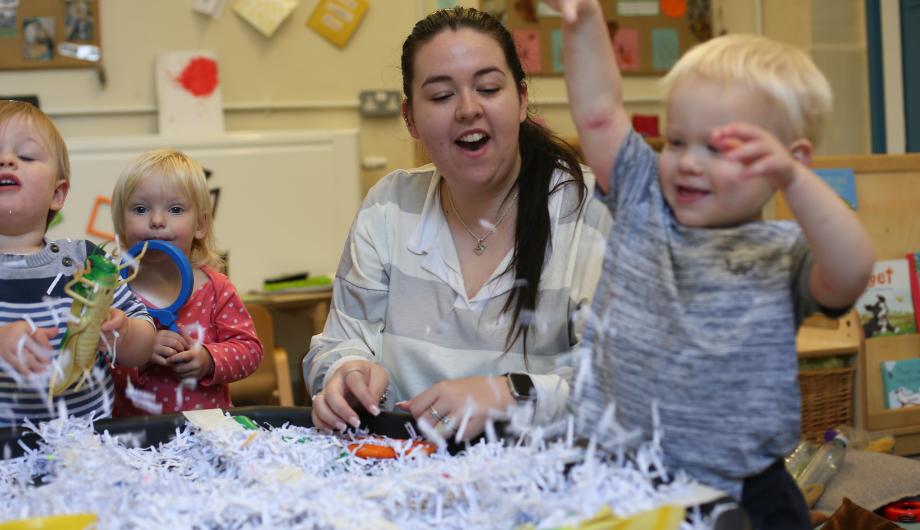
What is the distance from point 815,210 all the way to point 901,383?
2.04 meters

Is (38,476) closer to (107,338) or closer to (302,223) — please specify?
(107,338)

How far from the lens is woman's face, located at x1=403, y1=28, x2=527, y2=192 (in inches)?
55.1

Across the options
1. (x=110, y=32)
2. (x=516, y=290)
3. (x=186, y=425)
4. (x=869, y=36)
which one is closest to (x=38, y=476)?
(x=186, y=425)

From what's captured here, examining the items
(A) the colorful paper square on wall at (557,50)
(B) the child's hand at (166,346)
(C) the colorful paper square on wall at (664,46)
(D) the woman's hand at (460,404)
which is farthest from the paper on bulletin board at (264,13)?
(D) the woman's hand at (460,404)

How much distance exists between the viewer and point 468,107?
1.39 metres

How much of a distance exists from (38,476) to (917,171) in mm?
2411

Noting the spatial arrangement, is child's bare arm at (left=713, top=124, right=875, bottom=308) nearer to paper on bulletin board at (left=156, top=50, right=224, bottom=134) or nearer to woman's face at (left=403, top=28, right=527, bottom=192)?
woman's face at (left=403, top=28, right=527, bottom=192)

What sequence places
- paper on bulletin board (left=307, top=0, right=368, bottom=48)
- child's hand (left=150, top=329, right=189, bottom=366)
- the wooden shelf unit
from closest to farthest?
child's hand (left=150, top=329, right=189, bottom=366) → the wooden shelf unit → paper on bulletin board (left=307, top=0, right=368, bottom=48)

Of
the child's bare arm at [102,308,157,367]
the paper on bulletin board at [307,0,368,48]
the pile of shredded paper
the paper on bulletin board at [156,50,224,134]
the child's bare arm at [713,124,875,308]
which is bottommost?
the pile of shredded paper

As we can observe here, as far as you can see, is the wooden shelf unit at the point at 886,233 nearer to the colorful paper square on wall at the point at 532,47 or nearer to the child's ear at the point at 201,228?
the child's ear at the point at 201,228

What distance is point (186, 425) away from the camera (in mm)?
1209

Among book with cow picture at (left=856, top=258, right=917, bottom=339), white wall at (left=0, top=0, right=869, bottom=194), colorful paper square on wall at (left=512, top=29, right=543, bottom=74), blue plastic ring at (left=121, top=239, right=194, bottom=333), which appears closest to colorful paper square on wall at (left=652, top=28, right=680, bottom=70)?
white wall at (left=0, top=0, right=869, bottom=194)

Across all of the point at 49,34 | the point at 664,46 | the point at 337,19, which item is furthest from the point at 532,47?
the point at 49,34

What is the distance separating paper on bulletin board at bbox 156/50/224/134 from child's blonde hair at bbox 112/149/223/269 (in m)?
2.02
